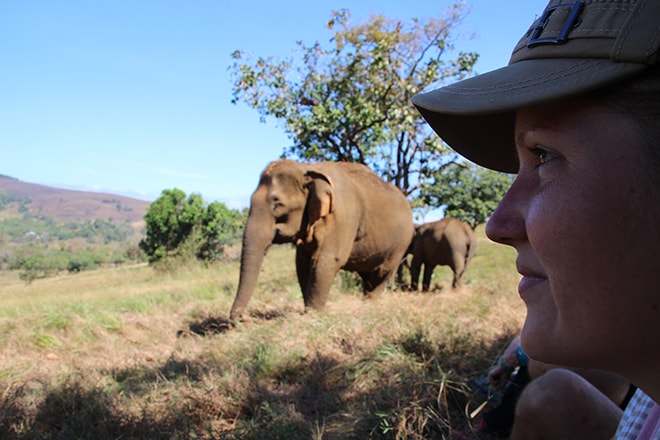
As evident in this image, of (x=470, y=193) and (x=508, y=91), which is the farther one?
(x=470, y=193)

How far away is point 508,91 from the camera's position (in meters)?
0.98

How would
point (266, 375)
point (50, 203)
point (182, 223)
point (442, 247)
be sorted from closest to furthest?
point (266, 375)
point (442, 247)
point (182, 223)
point (50, 203)

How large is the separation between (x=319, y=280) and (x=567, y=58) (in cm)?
705

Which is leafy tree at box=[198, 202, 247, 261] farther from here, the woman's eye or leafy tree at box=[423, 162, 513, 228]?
the woman's eye

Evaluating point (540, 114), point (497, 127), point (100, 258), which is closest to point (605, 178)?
point (540, 114)

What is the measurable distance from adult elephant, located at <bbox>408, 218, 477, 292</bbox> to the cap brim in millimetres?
10864

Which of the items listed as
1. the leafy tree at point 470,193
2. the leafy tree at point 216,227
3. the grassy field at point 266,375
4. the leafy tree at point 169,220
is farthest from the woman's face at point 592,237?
the leafy tree at point 169,220

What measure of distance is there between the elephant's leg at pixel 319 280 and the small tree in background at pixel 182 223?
2772cm

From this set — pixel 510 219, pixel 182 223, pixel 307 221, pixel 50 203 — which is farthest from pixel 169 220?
pixel 50 203

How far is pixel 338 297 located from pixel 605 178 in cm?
945

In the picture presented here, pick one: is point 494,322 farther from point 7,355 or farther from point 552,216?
point 7,355

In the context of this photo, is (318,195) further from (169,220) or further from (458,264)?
(169,220)

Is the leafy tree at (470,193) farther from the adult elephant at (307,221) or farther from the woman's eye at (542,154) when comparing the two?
the woman's eye at (542,154)

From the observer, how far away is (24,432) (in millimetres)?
3516
